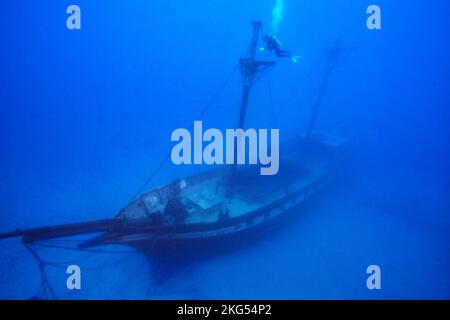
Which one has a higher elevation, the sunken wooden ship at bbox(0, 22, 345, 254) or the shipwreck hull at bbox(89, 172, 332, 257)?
the sunken wooden ship at bbox(0, 22, 345, 254)

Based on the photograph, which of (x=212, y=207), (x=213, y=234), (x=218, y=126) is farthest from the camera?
(x=218, y=126)

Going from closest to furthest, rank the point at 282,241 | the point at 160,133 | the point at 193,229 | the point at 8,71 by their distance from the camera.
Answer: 1. the point at 193,229
2. the point at 282,241
3. the point at 160,133
4. the point at 8,71

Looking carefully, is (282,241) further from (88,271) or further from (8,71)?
(8,71)

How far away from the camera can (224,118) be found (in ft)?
128

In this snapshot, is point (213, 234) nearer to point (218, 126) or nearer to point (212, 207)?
point (212, 207)

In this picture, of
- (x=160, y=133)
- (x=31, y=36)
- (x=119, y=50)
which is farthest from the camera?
(x=119, y=50)

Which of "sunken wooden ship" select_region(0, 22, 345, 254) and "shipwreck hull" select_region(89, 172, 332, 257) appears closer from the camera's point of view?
"sunken wooden ship" select_region(0, 22, 345, 254)

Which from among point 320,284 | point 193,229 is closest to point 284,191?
point 320,284

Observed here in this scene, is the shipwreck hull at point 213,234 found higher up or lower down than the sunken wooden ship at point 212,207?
lower down

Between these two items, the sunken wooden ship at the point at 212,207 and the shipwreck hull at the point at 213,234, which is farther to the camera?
the shipwreck hull at the point at 213,234

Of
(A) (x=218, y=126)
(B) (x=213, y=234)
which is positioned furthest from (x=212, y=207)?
(A) (x=218, y=126)

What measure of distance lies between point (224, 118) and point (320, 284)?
1184 inches

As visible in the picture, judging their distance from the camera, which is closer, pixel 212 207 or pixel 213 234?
pixel 213 234

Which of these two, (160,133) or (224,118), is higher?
(224,118)
